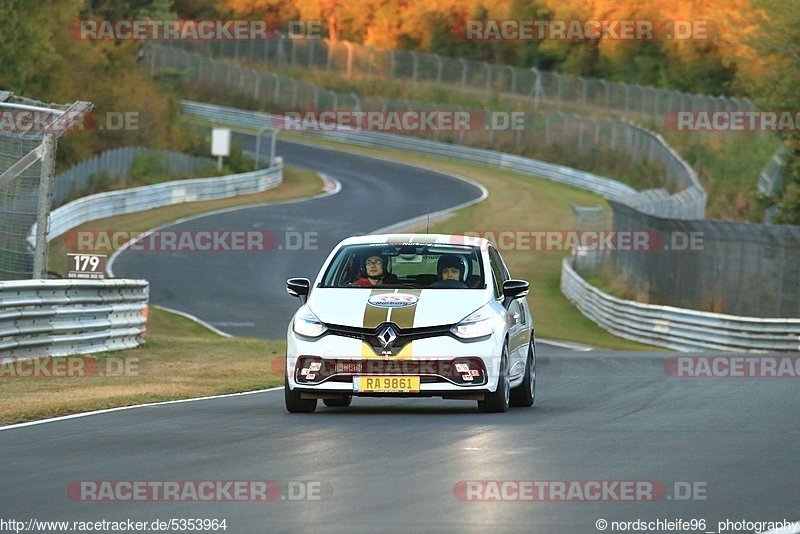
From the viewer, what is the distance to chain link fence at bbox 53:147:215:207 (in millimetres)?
49719

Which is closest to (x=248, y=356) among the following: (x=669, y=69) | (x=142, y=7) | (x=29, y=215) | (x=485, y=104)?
(x=29, y=215)

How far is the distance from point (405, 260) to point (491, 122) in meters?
66.2

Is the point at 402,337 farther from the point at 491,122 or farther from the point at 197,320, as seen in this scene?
the point at 491,122

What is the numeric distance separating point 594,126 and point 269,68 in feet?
116

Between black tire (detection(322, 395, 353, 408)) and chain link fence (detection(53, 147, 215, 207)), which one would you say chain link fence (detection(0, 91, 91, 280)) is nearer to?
black tire (detection(322, 395, 353, 408))

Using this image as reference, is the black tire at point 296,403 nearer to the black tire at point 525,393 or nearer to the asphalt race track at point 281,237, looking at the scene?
the black tire at point 525,393

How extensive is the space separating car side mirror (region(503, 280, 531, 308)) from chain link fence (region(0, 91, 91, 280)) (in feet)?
19.2

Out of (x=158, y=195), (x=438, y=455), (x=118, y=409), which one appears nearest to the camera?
(x=438, y=455)

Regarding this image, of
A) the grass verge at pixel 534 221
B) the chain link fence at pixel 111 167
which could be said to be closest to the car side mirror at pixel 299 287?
the grass verge at pixel 534 221

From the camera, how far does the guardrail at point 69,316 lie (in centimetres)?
1831

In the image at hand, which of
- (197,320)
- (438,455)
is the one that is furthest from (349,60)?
(438,455)

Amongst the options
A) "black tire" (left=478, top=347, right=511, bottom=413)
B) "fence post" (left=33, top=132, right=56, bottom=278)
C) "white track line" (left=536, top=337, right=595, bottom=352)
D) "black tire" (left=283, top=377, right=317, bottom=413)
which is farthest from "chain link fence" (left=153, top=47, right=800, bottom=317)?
"black tire" (left=283, top=377, right=317, bottom=413)

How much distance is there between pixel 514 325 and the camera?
14812mm

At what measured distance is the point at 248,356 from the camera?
75.7 feet
